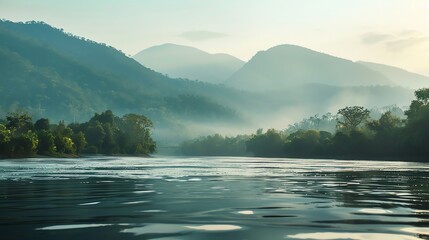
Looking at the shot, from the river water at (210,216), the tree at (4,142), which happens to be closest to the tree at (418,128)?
the tree at (4,142)

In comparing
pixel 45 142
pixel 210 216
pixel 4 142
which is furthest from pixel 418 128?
pixel 210 216

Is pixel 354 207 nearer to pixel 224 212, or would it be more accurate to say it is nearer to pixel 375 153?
pixel 224 212

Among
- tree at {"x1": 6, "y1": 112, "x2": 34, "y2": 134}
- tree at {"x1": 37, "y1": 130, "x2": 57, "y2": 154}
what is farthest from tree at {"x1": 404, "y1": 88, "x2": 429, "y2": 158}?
tree at {"x1": 6, "y1": 112, "x2": 34, "y2": 134}

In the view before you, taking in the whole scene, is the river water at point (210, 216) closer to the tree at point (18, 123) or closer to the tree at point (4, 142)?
the tree at point (4, 142)

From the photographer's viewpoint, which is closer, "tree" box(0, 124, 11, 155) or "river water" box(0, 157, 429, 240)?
"river water" box(0, 157, 429, 240)

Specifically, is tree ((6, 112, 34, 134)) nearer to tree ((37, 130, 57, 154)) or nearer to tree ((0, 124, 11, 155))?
tree ((37, 130, 57, 154))

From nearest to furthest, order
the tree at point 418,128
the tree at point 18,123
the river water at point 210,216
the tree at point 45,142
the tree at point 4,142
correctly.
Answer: the river water at point 210,216 < the tree at point 4,142 < the tree at point 418,128 < the tree at point 45,142 < the tree at point 18,123

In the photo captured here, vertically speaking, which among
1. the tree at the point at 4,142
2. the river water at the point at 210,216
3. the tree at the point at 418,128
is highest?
the tree at the point at 418,128

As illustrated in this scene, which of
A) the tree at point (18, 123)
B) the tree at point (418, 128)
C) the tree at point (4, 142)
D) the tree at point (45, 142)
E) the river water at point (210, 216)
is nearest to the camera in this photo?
the river water at point (210, 216)

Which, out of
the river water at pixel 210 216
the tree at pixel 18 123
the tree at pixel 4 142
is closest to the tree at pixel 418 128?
the tree at pixel 4 142

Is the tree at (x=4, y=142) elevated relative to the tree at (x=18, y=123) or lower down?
lower down

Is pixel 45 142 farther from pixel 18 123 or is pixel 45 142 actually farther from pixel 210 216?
pixel 210 216

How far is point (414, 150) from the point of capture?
173 metres

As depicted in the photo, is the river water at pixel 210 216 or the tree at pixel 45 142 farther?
the tree at pixel 45 142
